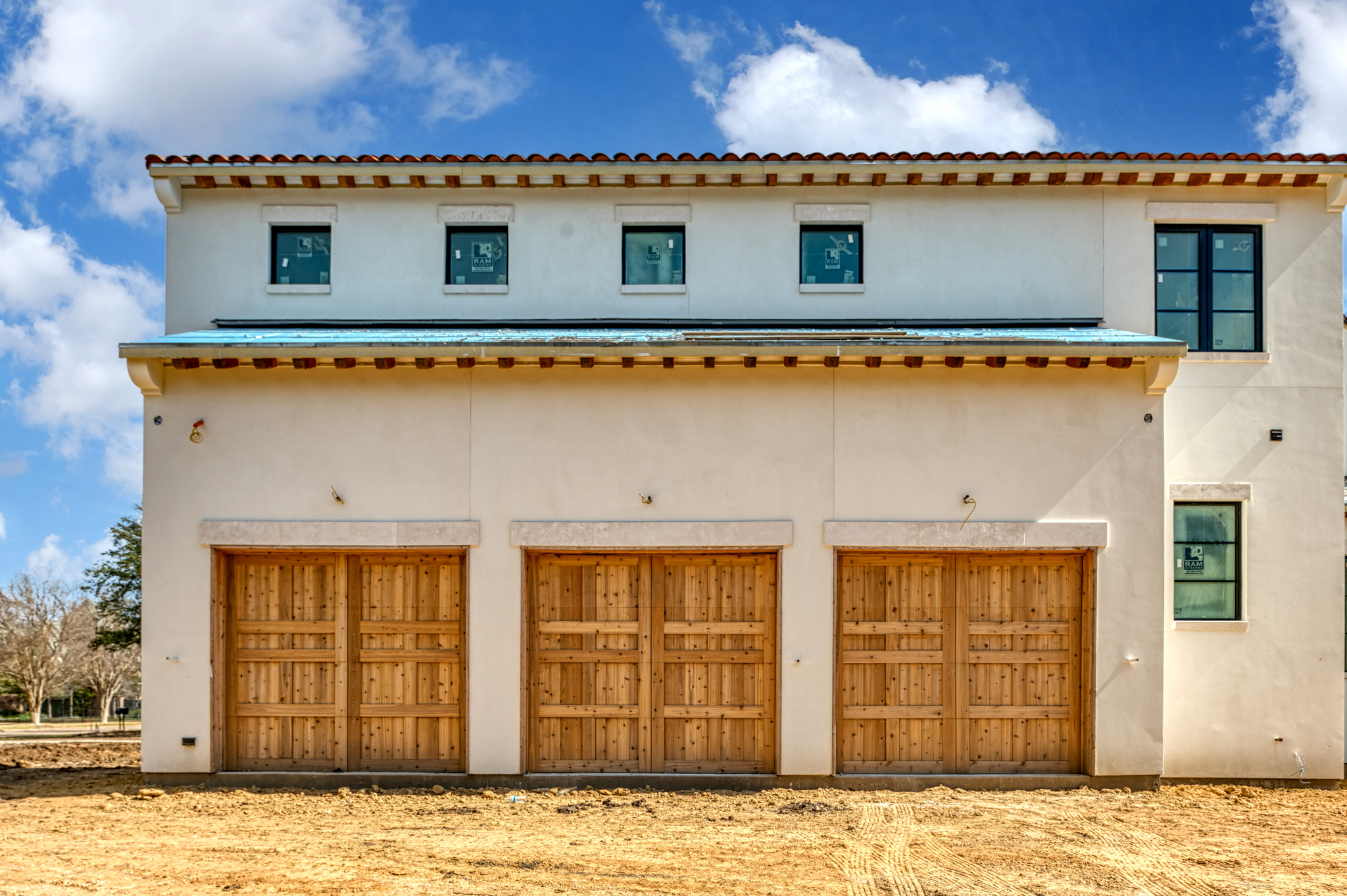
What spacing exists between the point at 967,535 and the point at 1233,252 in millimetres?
5179

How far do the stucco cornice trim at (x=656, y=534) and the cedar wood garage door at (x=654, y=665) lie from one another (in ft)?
0.92

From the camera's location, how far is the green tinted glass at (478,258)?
12.2 m

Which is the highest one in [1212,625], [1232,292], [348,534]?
[1232,292]

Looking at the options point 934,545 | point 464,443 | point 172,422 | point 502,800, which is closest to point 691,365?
point 464,443

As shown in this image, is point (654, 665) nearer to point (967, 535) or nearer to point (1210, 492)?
point (967, 535)

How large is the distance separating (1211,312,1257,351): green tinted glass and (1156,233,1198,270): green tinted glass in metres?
0.72

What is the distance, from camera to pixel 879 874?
7.88m

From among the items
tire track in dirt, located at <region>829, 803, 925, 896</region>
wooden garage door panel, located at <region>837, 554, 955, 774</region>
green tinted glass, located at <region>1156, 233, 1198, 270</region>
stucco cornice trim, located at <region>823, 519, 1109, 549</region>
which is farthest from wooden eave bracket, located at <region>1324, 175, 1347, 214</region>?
tire track in dirt, located at <region>829, 803, 925, 896</region>

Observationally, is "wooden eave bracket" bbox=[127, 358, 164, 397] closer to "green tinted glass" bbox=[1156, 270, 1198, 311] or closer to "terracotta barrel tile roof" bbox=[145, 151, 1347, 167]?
"terracotta barrel tile roof" bbox=[145, 151, 1347, 167]

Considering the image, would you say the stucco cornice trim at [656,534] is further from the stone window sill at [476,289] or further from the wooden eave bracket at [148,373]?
the wooden eave bracket at [148,373]

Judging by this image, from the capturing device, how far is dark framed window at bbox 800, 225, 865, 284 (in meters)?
12.1

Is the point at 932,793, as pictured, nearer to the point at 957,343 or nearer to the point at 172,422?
the point at 957,343

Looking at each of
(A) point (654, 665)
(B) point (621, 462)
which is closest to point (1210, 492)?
(A) point (654, 665)

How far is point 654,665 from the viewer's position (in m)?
10.7
